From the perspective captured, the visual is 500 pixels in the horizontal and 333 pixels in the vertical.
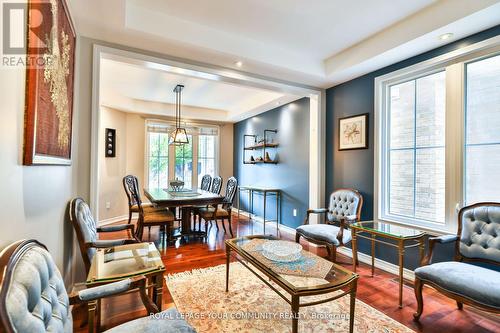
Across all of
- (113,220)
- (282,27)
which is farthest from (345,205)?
(113,220)

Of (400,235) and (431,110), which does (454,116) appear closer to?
(431,110)

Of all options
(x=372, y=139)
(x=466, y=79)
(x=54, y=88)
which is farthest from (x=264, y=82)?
(x=54, y=88)

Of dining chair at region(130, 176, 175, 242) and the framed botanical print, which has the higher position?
the framed botanical print

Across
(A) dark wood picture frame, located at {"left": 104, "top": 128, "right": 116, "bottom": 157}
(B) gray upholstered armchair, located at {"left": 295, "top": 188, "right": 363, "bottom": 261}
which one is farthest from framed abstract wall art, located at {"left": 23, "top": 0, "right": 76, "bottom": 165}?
(A) dark wood picture frame, located at {"left": 104, "top": 128, "right": 116, "bottom": 157}

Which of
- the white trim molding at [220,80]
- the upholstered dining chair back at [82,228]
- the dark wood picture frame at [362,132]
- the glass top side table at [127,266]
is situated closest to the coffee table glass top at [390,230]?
the dark wood picture frame at [362,132]

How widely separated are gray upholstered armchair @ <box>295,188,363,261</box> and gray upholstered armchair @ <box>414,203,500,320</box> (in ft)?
2.93

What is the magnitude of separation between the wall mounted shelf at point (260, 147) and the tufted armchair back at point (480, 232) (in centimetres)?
335

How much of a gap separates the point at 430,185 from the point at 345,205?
102 cm

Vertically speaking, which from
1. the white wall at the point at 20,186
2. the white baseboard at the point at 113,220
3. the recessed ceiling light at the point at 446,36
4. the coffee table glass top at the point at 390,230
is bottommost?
the white baseboard at the point at 113,220

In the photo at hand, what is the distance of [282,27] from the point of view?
2.67 meters

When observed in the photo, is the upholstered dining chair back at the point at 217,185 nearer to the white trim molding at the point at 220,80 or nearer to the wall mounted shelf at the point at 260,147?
the wall mounted shelf at the point at 260,147

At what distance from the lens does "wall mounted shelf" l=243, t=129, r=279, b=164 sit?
5293 millimetres

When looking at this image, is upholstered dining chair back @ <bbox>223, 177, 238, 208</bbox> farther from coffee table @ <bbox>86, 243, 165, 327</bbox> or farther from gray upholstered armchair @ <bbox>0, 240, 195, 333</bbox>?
gray upholstered armchair @ <bbox>0, 240, 195, 333</bbox>

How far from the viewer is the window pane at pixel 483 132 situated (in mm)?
2248
